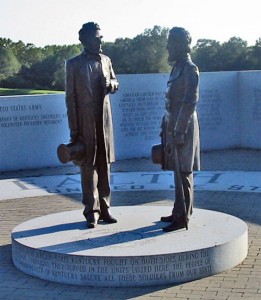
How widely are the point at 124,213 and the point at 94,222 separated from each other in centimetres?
76

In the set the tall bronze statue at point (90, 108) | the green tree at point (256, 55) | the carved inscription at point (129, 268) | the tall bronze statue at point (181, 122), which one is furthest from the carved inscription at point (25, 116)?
the green tree at point (256, 55)

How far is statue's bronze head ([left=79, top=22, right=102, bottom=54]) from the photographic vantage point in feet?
21.4

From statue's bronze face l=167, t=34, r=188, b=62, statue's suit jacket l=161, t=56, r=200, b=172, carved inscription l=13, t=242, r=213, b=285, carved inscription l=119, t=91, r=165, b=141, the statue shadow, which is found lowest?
carved inscription l=13, t=242, r=213, b=285

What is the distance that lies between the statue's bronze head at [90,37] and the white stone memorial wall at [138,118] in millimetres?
7032

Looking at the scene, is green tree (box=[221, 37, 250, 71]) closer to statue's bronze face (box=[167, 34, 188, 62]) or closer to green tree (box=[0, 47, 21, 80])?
green tree (box=[0, 47, 21, 80])

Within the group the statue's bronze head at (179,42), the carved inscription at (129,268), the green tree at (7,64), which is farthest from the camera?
the green tree at (7,64)

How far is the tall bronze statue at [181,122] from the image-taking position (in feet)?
20.2

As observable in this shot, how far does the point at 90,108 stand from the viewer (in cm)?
658

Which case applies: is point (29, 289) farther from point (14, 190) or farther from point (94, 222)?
point (14, 190)

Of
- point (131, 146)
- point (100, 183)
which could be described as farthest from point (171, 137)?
point (131, 146)

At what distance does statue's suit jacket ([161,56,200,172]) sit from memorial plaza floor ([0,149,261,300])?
3.86ft

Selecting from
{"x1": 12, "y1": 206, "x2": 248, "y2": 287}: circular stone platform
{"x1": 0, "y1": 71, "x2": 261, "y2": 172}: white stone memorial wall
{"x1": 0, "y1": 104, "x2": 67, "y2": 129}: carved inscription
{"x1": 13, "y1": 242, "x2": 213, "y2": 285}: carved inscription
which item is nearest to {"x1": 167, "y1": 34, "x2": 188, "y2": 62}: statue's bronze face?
{"x1": 12, "y1": 206, "x2": 248, "y2": 287}: circular stone platform

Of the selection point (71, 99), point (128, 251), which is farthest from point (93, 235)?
point (71, 99)

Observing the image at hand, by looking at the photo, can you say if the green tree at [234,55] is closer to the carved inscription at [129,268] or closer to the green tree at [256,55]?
the green tree at [256,55]
